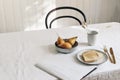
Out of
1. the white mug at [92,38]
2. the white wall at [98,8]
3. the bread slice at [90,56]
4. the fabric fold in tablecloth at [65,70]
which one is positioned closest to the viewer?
the fabric fold in tablecloth at [65,70]

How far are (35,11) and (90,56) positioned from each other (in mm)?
1449

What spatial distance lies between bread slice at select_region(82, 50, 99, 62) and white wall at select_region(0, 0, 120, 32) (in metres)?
1.40

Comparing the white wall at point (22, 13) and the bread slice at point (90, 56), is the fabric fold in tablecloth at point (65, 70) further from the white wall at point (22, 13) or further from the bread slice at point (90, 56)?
the white wall at point (22, 13)

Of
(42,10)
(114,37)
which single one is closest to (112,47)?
(114,37)

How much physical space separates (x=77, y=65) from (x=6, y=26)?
1.53 m

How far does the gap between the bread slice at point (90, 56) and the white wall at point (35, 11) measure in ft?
4.58

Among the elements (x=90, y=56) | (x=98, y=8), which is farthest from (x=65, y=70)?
(x=98, y=8)

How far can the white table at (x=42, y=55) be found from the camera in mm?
1127

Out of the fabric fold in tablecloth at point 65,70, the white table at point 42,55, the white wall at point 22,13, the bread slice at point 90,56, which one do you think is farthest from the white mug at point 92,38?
the white wall at point 22,13

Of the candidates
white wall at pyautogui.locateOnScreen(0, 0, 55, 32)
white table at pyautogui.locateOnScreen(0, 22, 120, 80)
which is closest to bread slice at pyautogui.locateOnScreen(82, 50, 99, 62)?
white table at pyautogui.locateOnScreen(0, 22, 120, 80)

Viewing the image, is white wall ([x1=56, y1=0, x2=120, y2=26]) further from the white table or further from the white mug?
the white mug

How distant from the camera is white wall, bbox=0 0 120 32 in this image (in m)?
2.42

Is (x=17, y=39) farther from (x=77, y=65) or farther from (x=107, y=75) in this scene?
(x=107, y=75)

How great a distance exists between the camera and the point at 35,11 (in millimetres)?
2521
